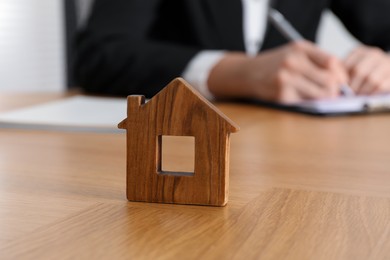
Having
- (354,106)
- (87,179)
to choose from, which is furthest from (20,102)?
(87,179)

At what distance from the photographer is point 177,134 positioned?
47 centimetres

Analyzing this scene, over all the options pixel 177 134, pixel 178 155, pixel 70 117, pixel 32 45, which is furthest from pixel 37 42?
pixel 177 134

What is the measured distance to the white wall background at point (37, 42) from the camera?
11.2 feet

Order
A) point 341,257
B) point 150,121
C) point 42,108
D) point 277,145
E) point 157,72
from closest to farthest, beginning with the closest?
1. point 341,257
2. point 150,121
3. point 277,145
4. point 42,108
5. point 157,72

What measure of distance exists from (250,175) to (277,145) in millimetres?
192

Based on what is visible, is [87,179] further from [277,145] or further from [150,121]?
[277,145]

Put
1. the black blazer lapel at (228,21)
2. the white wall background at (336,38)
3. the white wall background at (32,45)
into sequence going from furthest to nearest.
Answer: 1. the white wall background at (336,38)
2. the white wall background at (32,45)
3. the black blazer lapel at (228,21)

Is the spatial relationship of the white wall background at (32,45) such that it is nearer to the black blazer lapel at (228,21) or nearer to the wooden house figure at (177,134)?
the black blazer lapel at (228,21)

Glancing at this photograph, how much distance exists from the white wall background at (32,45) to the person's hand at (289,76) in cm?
232

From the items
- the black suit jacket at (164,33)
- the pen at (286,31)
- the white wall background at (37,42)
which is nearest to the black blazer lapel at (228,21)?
the black suit jacket at (164,33)

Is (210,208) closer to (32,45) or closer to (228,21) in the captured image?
(228,21)

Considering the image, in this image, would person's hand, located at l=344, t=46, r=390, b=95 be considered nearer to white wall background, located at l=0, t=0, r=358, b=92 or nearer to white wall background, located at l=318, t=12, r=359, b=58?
white wall background, located at l=0, t=0, r=358, b=92

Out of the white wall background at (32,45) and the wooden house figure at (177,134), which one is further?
the white wall background at (32,45)

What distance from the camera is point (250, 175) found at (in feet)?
1.99
